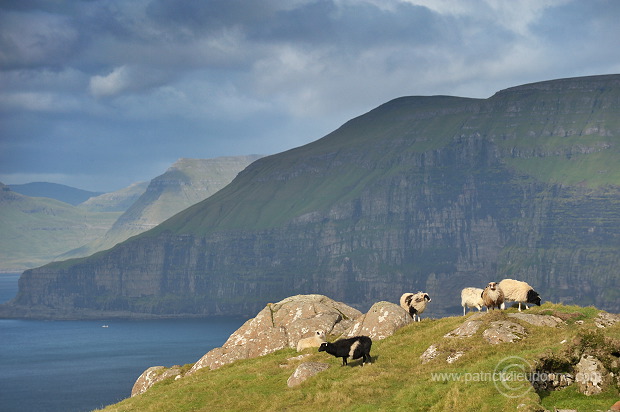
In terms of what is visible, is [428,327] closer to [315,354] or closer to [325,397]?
[315,354]

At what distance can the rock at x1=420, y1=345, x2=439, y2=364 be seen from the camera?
4022 centimetres

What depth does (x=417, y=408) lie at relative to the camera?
3225 centimetres

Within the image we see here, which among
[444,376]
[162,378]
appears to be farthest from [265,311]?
[444,376]

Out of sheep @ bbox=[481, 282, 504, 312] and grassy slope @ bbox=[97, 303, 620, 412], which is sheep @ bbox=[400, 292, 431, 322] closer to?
grassy slope @ bbox=[97, 303, 620, 412]

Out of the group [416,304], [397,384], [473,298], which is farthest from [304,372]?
[473,298]

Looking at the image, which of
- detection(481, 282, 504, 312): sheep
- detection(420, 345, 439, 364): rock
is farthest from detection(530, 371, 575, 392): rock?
detection(481, 282, 504, 312): sheep

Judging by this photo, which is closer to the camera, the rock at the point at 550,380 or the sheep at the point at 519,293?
the rock at the point at 550,380

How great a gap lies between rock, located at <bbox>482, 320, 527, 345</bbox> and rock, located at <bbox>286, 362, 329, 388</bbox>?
9.14 metres

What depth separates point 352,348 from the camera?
42.2 meters

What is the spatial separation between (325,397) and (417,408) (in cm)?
560

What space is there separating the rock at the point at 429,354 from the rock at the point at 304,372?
5.50m

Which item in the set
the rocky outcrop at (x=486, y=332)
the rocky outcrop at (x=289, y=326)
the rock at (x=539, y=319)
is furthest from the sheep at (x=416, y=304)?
the rock at (x=539, y=319)

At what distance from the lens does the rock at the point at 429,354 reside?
40.2 metres

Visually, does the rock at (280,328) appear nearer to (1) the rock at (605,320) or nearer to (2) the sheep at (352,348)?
(2) the sheep at (352,348)
